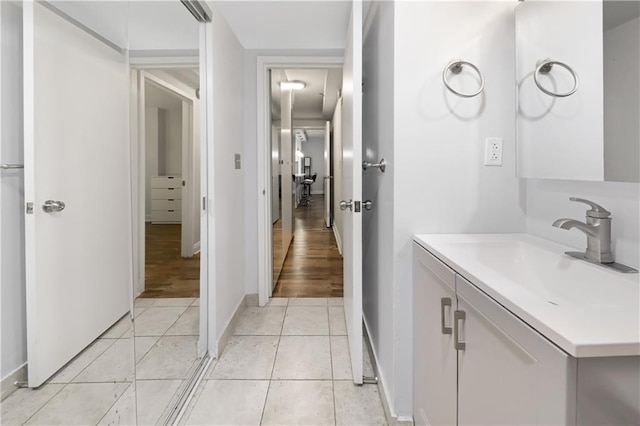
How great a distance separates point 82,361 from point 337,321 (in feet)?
6.10

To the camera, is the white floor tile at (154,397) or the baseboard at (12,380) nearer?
the baseboard at (12,380)

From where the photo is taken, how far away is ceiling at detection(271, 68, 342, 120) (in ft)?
13.1

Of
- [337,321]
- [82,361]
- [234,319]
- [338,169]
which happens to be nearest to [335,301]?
[337,321]

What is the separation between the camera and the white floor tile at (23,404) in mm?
714

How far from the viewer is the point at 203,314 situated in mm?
1999

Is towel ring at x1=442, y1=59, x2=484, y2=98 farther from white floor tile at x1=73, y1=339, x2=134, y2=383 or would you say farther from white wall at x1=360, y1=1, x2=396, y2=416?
white floor tile at x1=73, y1=339, x2=134, y2=383

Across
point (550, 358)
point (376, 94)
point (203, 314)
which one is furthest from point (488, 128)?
point (203, 314)

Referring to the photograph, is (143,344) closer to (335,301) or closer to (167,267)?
(167,267)

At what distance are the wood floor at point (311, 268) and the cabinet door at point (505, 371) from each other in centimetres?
233

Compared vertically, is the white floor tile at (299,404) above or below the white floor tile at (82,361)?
below

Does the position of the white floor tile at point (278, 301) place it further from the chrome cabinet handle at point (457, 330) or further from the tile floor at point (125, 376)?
the chrome cabinet handle at point (457, 330)

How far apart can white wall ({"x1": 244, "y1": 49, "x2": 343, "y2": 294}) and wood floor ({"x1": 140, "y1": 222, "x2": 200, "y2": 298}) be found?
972 millimetres

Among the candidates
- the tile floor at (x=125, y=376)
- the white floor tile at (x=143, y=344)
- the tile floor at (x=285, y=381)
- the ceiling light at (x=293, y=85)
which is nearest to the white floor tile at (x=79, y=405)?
the tile floor at (x=125, y=376)

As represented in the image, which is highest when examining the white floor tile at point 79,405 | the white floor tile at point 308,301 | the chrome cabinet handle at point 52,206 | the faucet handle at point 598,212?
the chrome cabinet handle at point 52,206
